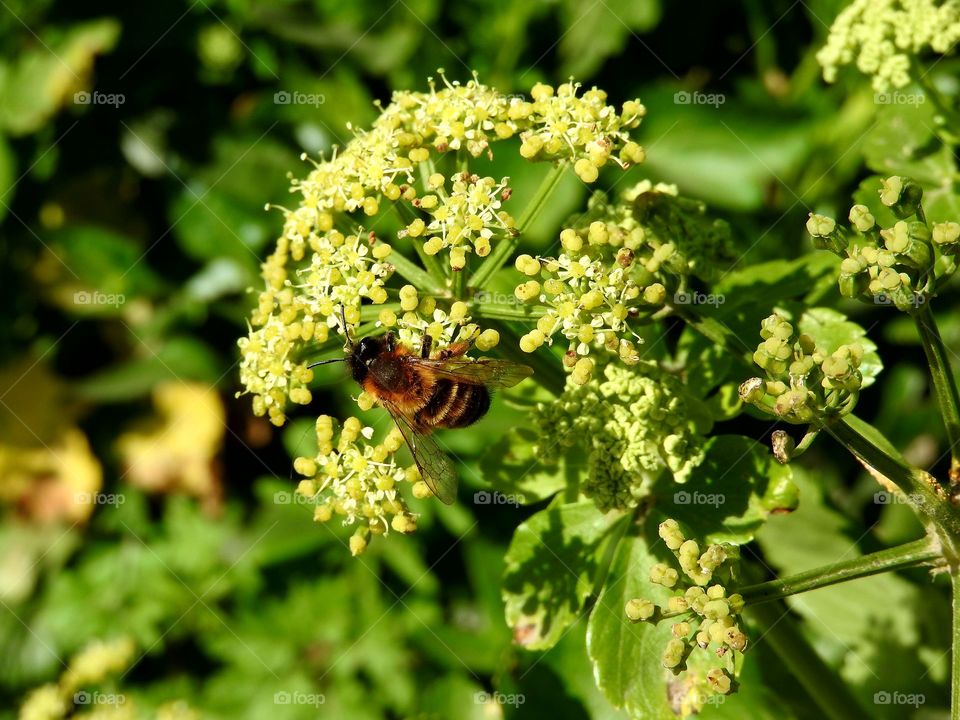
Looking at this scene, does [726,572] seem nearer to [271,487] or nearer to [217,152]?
[271,487]

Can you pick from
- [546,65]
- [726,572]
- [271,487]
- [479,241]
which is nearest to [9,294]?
[271,487]

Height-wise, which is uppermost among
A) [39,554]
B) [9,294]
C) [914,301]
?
[914,301]

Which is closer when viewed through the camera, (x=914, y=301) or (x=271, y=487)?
(x=914, y=301)

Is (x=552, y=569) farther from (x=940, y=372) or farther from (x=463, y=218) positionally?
(x=940, y=372)

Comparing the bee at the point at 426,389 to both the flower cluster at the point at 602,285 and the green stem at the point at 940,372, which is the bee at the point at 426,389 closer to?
the flower cluster at the point at 602,285

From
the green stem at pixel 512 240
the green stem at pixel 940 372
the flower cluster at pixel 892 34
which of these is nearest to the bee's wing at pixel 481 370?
the green stem at pixel 512 240

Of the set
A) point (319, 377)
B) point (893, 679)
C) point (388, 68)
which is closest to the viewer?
point (893, 679)

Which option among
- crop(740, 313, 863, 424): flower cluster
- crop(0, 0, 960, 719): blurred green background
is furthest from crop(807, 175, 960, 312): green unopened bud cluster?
crop(0, 0, 960, 719): blurred green background
